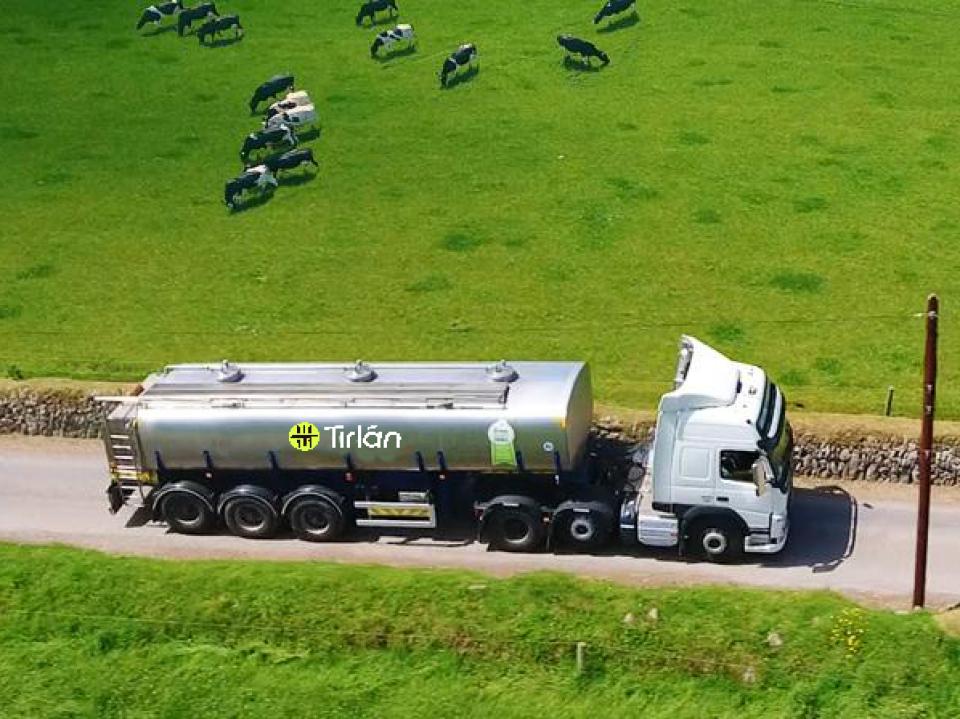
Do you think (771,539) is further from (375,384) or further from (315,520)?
(315,520)

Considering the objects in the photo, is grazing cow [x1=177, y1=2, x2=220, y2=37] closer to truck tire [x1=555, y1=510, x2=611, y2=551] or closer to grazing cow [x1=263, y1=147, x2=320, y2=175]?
grazing cow [x1=263, y1=147, x2=320, y2=175]

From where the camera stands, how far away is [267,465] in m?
27.2

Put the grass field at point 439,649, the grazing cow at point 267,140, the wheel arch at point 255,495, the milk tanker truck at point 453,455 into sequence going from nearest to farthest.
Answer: the grass field at point 439,649
the milk tanker truck at point 453,455
the wheel arch at point 255,495
the grazing cow at point 267,140

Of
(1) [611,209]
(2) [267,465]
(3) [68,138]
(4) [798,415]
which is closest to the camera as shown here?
(2) [267,465]

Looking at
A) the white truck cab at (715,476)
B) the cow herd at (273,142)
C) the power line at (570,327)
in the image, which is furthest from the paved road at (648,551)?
the cow herd at (273,142)

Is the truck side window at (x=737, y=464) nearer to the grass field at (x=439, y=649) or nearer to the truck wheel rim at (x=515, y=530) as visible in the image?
the grass field at (x=439, y=649)

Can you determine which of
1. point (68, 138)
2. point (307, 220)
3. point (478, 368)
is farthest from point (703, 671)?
point (68, 138)

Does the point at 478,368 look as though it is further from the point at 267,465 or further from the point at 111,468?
the point at 111,468

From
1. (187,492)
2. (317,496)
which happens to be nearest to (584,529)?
(317,496)

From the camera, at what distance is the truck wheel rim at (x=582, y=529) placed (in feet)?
86.3

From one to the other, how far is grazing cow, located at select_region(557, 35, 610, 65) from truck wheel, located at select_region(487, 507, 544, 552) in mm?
34530

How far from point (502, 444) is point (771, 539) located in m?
5.94

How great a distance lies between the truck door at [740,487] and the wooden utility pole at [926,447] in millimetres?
3169

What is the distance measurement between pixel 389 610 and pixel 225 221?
24030mm
